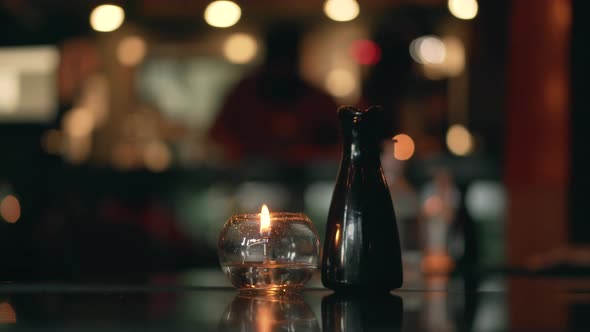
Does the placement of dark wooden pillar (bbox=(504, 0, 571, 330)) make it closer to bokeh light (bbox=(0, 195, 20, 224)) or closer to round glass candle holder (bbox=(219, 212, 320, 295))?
bokeh light (bbox=(0, 195, 20, 224))

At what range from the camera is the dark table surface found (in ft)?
2.18

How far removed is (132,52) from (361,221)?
3.83m

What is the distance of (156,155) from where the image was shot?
4.22 meters

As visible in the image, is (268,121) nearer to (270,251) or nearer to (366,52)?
(366,52)

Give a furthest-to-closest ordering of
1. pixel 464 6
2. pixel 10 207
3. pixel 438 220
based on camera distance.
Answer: pixel 10 207 → pixel 464 6 → pixel 438 220

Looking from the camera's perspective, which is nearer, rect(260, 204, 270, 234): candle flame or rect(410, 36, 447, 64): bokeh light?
rect(260, 204, 270, 234): candle flame

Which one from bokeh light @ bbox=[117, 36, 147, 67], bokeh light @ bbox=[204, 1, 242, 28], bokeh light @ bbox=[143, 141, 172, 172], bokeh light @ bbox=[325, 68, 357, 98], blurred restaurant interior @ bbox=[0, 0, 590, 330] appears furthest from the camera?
bokeh light @ bbox=[117, 36, 147, 67]

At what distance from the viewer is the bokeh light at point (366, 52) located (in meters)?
4.19

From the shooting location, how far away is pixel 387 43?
411 centimetres

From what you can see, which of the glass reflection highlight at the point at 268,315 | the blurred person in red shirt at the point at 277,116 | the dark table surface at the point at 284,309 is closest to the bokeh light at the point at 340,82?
the blurred person in red shirt at the point at 277,116

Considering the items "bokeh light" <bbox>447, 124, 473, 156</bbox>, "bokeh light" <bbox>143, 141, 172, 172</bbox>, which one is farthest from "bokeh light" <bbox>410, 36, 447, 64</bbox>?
"bokeh light" <bbox>143, 141, 172, 172</bbox>

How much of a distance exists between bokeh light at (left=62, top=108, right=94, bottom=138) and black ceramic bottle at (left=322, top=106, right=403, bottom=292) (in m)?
3.59

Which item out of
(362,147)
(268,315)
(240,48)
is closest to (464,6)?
(240,48)

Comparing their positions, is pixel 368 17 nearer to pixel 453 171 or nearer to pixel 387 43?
pixel 387 43
